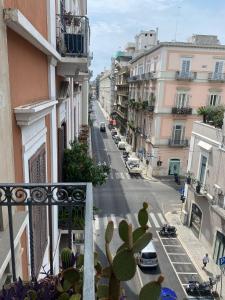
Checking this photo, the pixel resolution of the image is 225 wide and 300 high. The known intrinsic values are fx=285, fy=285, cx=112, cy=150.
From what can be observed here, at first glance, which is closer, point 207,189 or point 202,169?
point 207,189

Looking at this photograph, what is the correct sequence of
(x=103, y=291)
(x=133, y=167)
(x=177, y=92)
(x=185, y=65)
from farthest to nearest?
(x=133, y=167), (x=177, y=92), (x=185, y=65), (x=103, y=291)

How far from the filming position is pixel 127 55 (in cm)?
5697

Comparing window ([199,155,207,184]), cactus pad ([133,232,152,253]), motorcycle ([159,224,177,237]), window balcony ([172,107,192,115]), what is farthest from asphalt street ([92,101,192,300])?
cactus pad ([133,232,152,253])

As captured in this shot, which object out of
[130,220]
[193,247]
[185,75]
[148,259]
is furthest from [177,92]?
[148,259]

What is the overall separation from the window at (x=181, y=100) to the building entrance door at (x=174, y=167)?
5654 millimetres

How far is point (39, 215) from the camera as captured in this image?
5.87 meters

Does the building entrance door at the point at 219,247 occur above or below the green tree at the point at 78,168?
below

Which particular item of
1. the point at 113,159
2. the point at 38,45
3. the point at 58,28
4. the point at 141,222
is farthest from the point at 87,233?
the point at 113,159

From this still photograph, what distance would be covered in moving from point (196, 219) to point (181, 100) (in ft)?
40.4

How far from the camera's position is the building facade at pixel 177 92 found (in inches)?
1009

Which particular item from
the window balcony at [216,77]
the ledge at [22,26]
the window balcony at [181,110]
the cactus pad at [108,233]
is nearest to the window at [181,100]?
the window balcony at [181,110]

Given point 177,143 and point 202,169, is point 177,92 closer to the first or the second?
point 177,143

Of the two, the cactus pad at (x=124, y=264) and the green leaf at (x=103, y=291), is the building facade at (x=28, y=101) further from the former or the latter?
the cactus pad at (x=124, y=264)

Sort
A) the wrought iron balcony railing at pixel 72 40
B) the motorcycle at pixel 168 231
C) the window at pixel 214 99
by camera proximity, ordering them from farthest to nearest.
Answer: the window at pixel 214 99, the motorcycle at pixel 168 231, the wrought iron balcony railing at pixel 72 40
